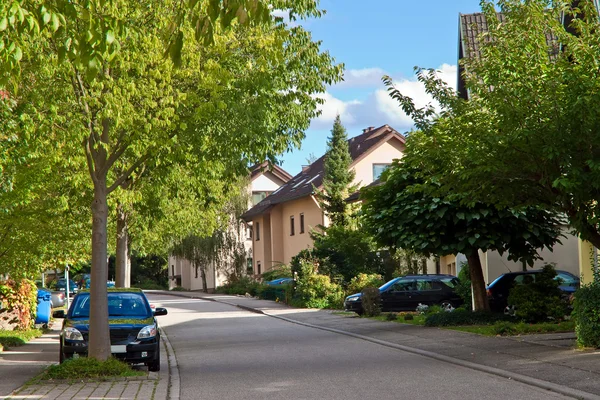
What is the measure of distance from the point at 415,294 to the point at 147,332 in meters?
17.7

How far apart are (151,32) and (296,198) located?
145ft

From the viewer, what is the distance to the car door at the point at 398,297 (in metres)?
31.5

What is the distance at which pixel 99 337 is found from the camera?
1395 centimetres

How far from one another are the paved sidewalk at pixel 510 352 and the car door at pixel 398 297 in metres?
4.97

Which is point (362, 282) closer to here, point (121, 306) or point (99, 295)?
point (121, 306)

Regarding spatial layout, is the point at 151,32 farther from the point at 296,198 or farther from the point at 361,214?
the point at 296,198

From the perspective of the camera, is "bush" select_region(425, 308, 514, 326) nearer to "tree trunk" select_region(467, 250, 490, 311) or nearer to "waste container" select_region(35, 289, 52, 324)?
"tree trunk" select_region(467, 250, 490, 311)

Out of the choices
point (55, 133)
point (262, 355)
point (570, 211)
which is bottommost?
point (262, 355)

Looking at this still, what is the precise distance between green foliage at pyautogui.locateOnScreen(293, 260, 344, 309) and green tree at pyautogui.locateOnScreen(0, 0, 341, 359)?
899 inches

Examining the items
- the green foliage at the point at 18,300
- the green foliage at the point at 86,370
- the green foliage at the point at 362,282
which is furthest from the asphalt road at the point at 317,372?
the green foliage at the point at 362,282

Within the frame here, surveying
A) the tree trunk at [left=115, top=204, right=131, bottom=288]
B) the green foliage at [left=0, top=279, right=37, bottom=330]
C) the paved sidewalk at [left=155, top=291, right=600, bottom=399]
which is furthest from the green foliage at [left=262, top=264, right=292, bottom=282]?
the green foliage at [left=0, top=279, right=37, bottom=330]

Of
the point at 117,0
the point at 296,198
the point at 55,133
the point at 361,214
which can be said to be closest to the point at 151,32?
the point at 117,0

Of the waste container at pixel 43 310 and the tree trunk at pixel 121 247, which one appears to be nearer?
the tree trunk at pixel 121 247

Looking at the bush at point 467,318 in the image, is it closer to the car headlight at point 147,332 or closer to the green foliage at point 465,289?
the green foliage at point 465,289
